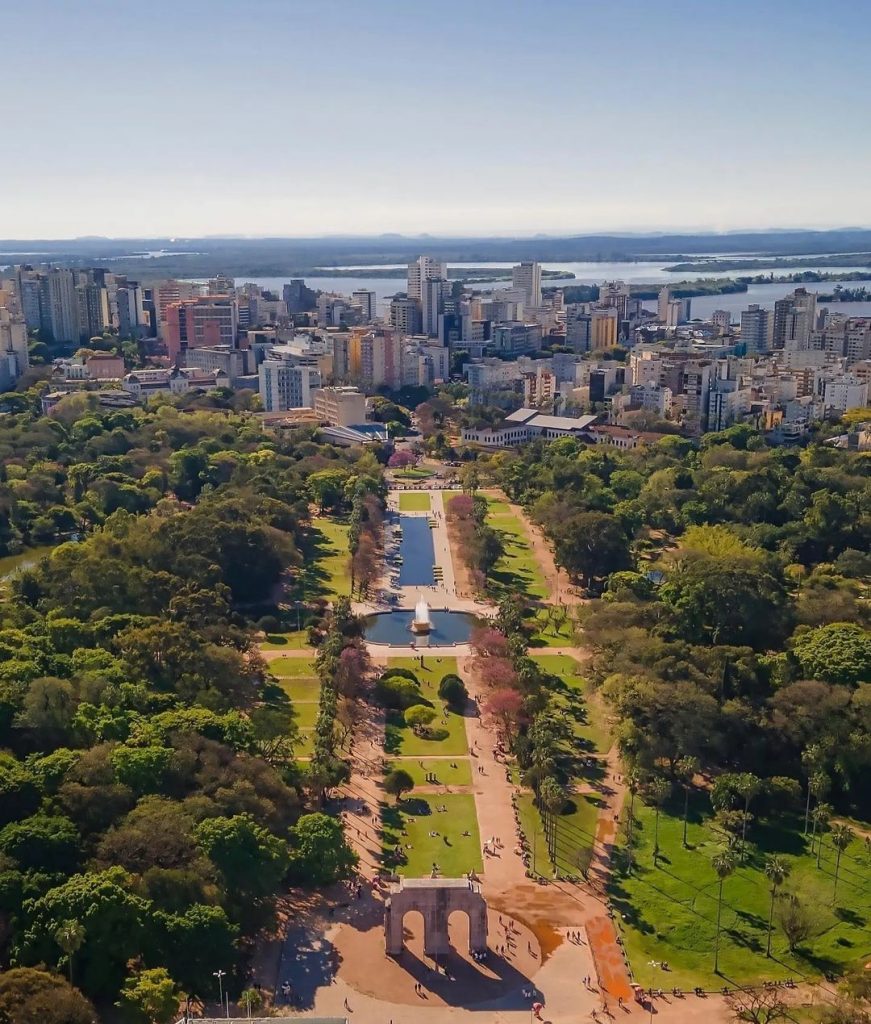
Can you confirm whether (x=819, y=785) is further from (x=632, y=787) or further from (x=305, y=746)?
(x=305, y=746)

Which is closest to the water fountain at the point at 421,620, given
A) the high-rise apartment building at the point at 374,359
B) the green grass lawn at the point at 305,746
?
the green grass lawn at the point at 305,746

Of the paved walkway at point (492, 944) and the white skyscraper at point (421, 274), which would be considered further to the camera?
the white skyscraper at point (421, 274)

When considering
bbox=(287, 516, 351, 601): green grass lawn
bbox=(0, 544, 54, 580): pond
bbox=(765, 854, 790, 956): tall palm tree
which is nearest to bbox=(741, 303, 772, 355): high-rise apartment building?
bbox=(287, 516, 351, 601): green grass lawn

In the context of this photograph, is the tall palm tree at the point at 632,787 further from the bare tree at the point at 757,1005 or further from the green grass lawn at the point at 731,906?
the bare tree at the point at 757,1005

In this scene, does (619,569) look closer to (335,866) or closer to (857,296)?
(335,866)

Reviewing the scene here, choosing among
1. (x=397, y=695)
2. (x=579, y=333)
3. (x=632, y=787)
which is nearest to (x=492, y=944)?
(x=632, y=787)

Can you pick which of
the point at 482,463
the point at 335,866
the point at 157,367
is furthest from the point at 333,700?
the point at 157,367
